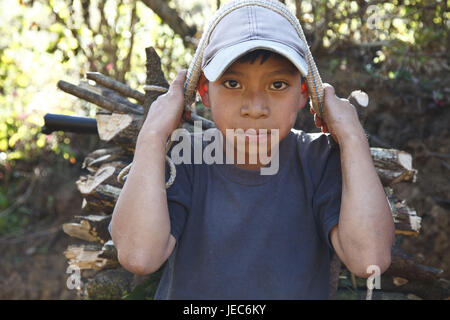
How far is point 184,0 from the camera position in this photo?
4.42 m

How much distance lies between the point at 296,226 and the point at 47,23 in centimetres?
365

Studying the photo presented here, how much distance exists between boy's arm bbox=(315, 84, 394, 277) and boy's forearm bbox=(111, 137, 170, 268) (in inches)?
26.6

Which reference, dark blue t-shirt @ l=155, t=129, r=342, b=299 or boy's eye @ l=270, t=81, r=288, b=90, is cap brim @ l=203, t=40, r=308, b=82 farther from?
dark blue t-shirt @ l=155, t=129, r=342, b=299

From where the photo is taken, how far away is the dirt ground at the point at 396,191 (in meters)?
3.31

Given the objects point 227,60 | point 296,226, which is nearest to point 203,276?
point 296,226

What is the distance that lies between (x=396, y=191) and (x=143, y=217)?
2.50 m

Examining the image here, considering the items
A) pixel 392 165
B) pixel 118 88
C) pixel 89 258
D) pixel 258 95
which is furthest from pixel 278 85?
pixel 89 258

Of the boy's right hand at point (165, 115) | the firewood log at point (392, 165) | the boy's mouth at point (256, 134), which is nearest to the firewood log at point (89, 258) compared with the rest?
the boy's right hand at point (165, 115)

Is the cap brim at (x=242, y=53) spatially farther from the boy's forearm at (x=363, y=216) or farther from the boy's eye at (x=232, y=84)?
the boy's forearm at (x=363, y=216)

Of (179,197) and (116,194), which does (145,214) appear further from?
(116,194)

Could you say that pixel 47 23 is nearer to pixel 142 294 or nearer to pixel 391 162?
pixel 142 294

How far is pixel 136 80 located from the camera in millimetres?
4539

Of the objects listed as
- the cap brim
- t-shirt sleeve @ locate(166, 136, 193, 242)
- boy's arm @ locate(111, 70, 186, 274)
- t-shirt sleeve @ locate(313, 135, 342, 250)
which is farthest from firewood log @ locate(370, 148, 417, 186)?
boy's arm @ locate(111, 70, 186, 274)

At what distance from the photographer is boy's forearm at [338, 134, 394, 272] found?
146cm
